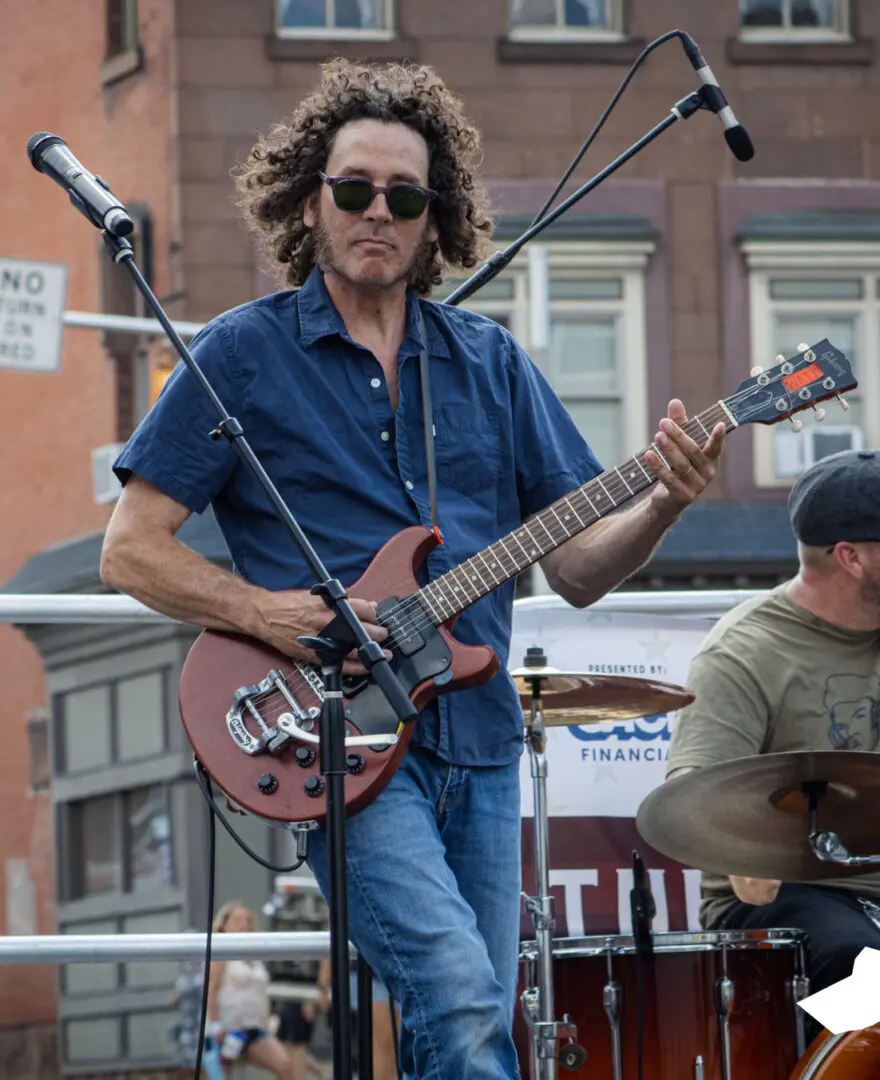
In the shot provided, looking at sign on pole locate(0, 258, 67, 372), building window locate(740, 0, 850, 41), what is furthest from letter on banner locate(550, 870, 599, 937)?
building window locate(740, 0, 850, 41)

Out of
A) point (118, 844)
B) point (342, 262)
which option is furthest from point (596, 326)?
point (342, 262)

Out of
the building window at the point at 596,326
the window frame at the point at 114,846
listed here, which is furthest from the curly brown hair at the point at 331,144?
the window frame at the point at 114,846

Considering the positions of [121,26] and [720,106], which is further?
[121,26]

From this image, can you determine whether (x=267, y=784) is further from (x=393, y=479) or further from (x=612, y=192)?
(x=612, y=192)

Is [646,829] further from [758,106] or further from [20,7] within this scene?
[20,7]

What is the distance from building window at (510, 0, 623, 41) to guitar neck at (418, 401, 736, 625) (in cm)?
1624

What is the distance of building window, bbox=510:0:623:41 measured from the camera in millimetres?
19578

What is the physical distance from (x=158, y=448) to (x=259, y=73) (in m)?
15.9

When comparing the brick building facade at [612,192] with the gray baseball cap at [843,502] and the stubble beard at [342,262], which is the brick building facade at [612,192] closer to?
the gray baseball cap at [843,502]

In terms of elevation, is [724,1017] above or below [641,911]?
below

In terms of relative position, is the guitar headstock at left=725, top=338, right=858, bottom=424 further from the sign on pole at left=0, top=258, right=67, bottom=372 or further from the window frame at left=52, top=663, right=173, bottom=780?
the window frame at left=52, top=663, right=173, bottom=780

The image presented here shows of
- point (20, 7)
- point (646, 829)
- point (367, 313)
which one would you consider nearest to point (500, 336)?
point (367, 313)

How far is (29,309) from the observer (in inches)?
528

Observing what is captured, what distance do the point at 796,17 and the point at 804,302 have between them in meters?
2.74
